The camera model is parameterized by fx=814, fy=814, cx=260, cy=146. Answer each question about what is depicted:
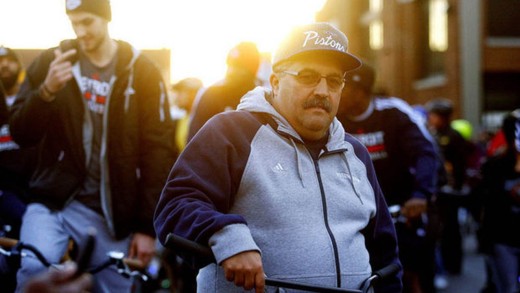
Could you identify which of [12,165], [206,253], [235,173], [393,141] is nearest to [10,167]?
[12,165]

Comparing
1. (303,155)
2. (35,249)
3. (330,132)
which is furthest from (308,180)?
(35,249)

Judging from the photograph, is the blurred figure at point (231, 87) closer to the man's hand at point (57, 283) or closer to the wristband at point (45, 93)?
the wristband at point (45, 93)

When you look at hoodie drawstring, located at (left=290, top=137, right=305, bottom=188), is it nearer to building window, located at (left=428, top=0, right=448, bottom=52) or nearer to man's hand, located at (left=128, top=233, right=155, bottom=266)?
man's hand, located at (left=128, top=233, right=155, bottom=266)

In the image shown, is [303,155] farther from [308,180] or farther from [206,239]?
[206,239]

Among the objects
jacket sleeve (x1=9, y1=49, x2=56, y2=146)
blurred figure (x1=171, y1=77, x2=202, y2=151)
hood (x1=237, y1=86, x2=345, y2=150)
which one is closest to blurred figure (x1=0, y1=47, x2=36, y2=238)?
jacket sleeve (x1=9, y1=49, x2=56, y2=146)

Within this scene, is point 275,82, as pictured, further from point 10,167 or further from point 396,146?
point 396,146

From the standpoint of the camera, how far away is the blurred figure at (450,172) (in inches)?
457

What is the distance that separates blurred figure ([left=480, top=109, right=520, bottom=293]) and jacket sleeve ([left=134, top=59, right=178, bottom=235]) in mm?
2796

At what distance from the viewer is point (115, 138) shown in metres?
4.64

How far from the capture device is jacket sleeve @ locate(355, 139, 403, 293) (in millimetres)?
3410

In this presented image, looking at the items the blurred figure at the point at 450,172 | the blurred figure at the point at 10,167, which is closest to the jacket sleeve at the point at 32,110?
the blurred figure at the point at 10,167

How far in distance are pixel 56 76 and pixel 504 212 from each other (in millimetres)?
3642

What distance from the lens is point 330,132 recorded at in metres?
3.38

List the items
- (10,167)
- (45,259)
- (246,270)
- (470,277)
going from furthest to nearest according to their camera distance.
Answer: (470,277) < (10,167) < (45,259) < (246,270)
